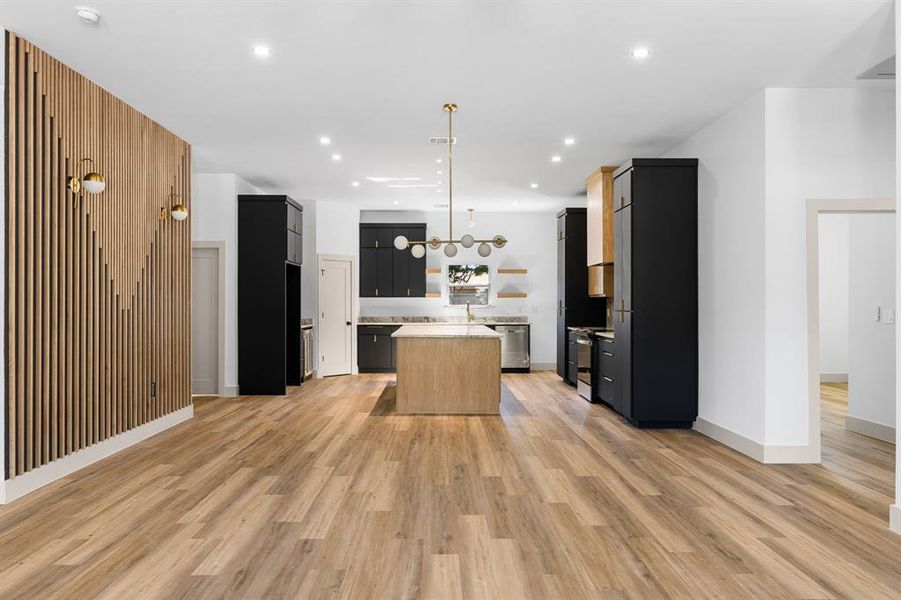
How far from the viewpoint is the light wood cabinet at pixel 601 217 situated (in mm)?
6484

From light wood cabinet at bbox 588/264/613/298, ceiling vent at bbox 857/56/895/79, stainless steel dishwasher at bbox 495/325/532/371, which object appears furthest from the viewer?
stainless steel dishwasher at bbox 495/325/532/371

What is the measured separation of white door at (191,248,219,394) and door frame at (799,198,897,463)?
21.3 feet

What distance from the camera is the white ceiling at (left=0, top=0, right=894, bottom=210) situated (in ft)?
10.3

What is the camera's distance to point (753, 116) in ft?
14.5

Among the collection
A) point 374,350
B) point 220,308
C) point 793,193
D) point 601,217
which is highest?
point 601,217

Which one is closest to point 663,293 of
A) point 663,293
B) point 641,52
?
point 663,293

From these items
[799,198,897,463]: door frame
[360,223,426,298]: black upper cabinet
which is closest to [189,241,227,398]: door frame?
[360,223,426,298]: black upper cabinet

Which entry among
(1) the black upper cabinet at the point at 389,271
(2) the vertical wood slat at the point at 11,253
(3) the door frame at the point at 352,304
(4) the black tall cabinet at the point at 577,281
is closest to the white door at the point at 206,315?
(3) the door frame at the point at 352,304

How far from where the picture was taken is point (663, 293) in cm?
531

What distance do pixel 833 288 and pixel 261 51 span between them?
8.90 meters

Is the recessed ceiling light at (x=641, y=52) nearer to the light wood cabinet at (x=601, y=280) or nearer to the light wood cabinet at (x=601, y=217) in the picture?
the light wood cabinet at (x=601, y=217)

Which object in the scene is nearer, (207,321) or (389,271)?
(207,321)

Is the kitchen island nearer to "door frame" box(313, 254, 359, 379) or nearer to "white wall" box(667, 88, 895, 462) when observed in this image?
"white wall" box(667, 88, 895, 462)

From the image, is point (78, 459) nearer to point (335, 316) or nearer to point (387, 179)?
point (387, 179)
